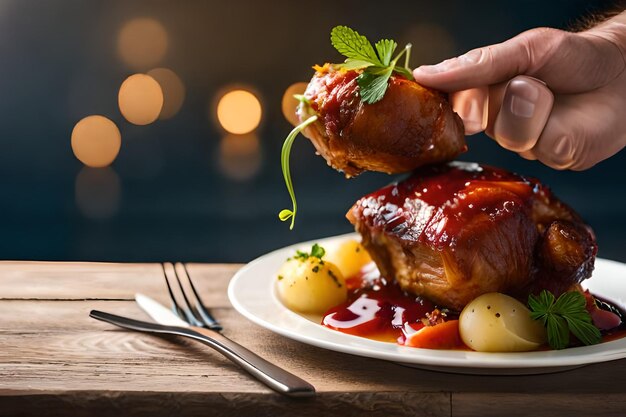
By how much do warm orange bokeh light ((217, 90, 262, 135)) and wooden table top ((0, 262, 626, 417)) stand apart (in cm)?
269

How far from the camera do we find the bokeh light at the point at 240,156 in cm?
429

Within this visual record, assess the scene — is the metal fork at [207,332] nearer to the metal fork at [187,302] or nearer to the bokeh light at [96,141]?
the metal fork at [187,302]

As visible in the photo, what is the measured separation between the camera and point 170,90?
4.24 m

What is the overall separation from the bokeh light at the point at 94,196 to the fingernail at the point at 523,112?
2.91m

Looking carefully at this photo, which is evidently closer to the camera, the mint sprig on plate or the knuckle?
the mint sprig on plate

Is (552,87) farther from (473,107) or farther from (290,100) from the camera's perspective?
(290,100)

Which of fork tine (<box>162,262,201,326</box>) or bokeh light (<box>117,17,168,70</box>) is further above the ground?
bokeh light (<box>117,17,168,70</box>)

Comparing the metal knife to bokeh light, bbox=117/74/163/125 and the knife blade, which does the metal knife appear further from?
bokeh light, bbox=117/74/163/125

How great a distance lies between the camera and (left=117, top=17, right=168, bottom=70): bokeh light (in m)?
4.12

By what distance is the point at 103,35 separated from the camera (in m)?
4.12

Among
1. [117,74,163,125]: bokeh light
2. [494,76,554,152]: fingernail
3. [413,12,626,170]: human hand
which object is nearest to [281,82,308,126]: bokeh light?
[117,74,163,125]: bokeh light

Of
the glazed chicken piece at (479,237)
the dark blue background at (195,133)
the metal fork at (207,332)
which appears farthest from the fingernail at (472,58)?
the dark blue background at (195,133)

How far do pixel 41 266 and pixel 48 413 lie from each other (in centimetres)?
97

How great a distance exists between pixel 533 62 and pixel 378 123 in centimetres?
39
